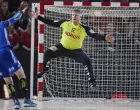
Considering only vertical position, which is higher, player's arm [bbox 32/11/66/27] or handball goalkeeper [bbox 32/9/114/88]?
player's arm [bbox 32/11/66/27]

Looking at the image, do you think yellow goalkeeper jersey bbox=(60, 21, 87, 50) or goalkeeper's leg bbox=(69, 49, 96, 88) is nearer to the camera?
goalkeeper's leg bbox=(69, 49, 96, 88)

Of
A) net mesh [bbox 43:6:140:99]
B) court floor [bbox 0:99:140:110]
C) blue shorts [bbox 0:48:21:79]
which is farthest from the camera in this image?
net mesh [bbox 43:6:140:99]

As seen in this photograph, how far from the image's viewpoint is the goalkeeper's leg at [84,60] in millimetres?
13586

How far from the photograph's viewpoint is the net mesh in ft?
47.5

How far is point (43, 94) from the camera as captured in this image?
1467 centimetres

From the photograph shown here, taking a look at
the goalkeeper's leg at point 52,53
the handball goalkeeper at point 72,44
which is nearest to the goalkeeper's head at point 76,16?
the handball goalkeeper at point 72,44

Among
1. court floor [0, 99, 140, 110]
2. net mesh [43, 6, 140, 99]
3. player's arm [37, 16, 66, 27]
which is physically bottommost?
court floor [0, 99, 140, 110]

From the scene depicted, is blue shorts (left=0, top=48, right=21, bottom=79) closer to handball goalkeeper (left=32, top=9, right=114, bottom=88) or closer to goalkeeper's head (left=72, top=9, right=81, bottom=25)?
handball goalkeeper (left=32, top=9, right=114, bottom=88)

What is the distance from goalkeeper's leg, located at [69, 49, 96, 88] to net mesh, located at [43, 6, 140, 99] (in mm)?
798

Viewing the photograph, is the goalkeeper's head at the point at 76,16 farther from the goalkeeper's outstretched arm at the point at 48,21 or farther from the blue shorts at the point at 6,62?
the blue shorts at the point at 6,62

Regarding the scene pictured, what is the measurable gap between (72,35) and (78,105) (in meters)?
1.66

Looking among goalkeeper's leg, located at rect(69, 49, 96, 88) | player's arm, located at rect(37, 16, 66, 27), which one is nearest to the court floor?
goalkeeper's leg, located at rect(69, 49, 96, 88)

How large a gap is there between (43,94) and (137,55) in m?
2.56

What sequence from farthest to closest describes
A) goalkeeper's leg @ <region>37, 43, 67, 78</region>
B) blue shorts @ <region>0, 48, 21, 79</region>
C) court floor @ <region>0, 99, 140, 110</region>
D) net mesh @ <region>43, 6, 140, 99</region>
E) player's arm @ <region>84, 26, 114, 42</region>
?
1. net mesh @ <region>43, 6, 140, 99</region>
2. goalkeeper's leg @ <region>37, 43, 67, 78</region>
3. player's arm @ <region>84, 26, 114, 42</region>
4. court floor @ <region>0, 99, 140, 110</region>
5. blue shorts @ <region>0, 48, 21, 79</region>
